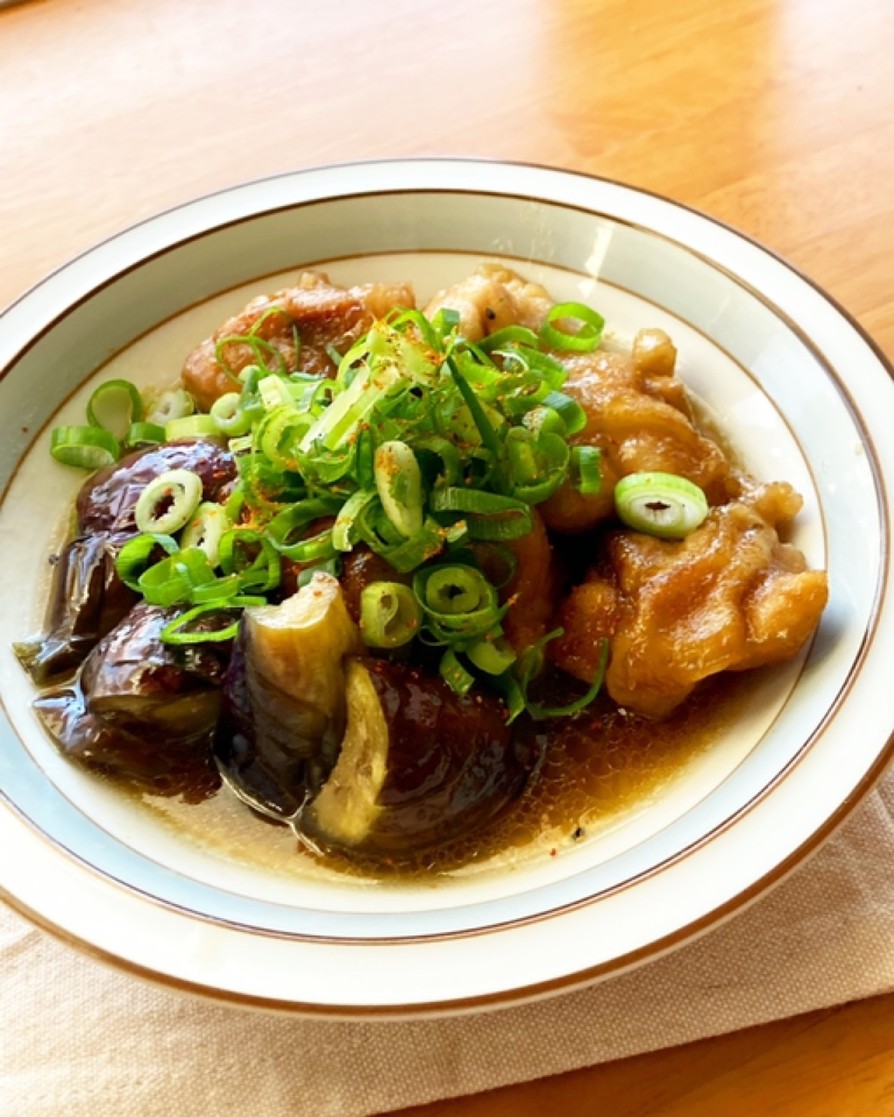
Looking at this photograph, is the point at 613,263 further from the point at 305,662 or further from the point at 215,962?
the point at 215,962

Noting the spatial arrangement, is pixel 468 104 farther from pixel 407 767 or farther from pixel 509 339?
Answer: pixel 407 767

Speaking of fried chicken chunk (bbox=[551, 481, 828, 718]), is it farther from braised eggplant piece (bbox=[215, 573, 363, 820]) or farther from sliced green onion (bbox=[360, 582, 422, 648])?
braised eggplant piece (bbox=[215, 573, 363, 820])

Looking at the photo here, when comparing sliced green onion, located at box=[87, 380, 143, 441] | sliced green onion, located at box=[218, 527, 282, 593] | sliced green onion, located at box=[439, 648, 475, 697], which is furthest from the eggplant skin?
sliced green onion, located at box=[87, 380, 143, 441]

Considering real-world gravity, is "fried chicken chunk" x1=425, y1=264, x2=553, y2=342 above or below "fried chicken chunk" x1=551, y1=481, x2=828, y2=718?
above

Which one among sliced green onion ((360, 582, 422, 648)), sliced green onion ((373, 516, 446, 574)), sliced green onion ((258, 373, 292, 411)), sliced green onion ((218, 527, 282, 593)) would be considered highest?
sliced green onion ((258, 373, 292, 411))

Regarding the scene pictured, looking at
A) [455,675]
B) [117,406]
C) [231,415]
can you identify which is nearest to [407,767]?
[455,675]
